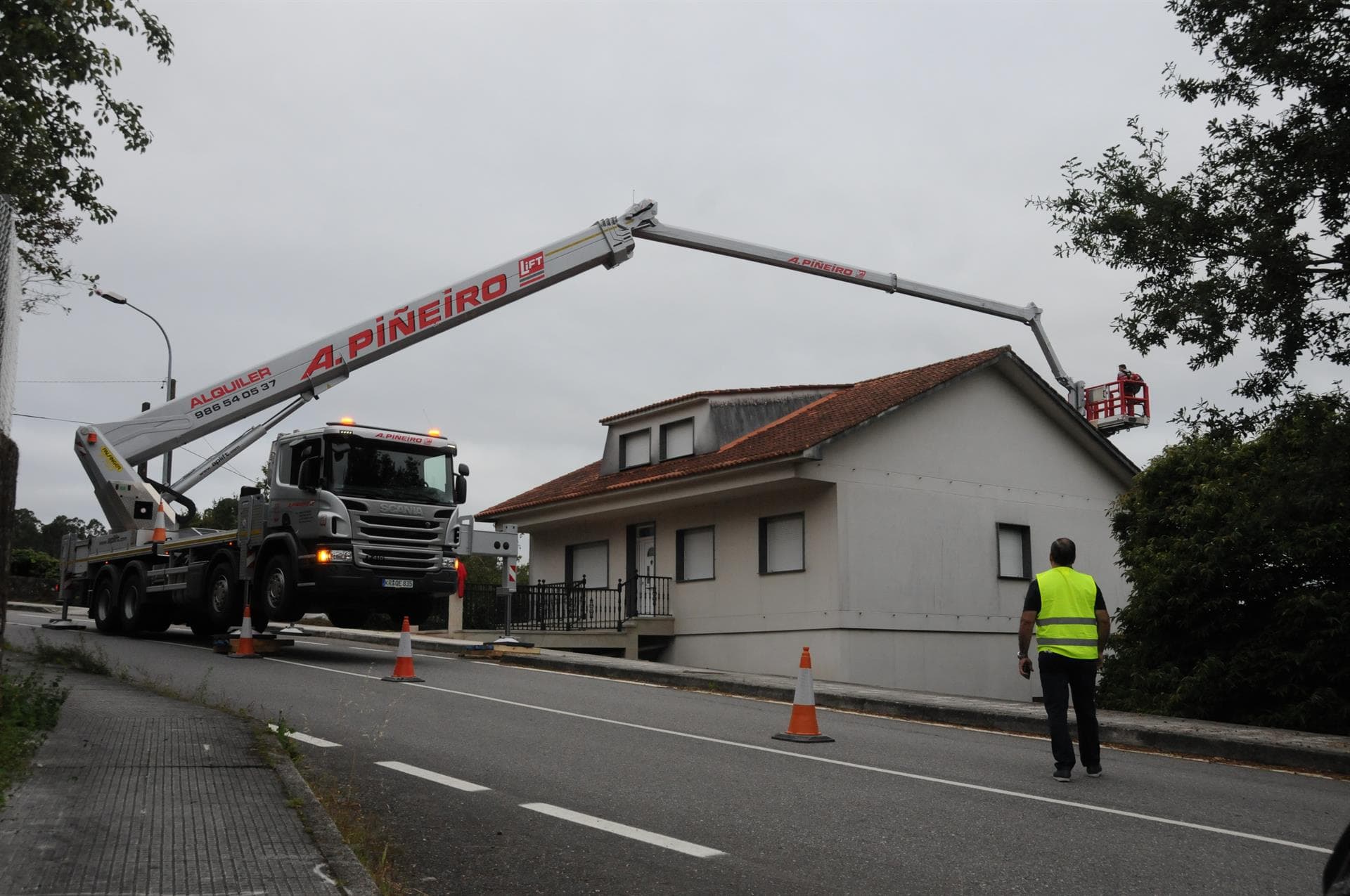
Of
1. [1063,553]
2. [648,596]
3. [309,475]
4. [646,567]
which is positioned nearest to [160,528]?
[309,475]

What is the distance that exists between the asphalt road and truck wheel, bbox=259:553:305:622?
4.56 meters

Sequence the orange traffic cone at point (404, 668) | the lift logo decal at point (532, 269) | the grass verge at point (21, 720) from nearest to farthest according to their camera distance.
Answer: the grass verge at point (21, 720) → the orange traffic cone at point (404, 668) → the lift logo decal at point (532, 269)

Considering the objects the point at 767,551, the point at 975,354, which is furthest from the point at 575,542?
the point at 975,354

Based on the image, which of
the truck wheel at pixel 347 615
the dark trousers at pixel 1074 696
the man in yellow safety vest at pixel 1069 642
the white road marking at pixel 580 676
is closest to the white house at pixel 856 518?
the white road marking at pixel 580 676

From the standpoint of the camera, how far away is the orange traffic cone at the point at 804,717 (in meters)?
10.5

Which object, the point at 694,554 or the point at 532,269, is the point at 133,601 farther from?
the point at 694,554

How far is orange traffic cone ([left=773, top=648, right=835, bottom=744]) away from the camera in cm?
1045

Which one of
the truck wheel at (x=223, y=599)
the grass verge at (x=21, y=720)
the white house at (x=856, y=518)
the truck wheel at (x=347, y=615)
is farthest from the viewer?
the white house at (x=856, y=518)

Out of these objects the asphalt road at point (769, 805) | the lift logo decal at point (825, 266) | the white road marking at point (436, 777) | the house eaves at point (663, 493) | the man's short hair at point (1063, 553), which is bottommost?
the asphalt road at point (769, 805)

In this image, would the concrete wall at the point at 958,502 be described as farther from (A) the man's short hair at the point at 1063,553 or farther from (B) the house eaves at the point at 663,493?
(A) the man's short hair at the point at 1063,553

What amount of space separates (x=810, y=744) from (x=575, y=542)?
1901cm

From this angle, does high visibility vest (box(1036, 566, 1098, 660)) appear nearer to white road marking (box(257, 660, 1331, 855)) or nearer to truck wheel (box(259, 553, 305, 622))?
white road marking (box(257, 660, 1331, 855))

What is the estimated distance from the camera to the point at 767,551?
77.8 feet

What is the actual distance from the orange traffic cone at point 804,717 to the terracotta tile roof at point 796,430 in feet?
34.6
